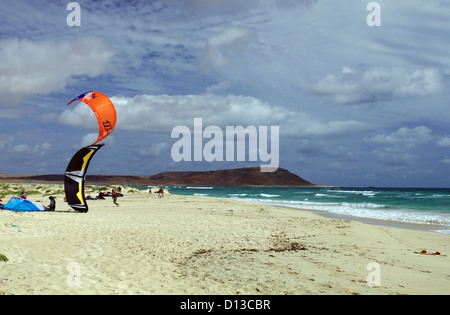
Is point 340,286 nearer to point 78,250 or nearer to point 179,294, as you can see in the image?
point 179,294

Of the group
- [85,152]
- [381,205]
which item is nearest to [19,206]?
[85,152]

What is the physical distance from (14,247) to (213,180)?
170907 mm

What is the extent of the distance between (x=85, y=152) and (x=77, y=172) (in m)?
1.05

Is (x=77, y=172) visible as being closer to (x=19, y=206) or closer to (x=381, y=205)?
(x=19, y=206)

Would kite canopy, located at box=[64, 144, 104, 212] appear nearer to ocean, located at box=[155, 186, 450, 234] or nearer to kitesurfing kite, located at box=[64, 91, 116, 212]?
kitesurfing kite, located at box=[64, 91, 116, 212]

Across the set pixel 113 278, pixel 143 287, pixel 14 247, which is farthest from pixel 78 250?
pixel 143 287

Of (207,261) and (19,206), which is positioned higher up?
(19,206)

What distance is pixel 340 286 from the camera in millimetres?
5973

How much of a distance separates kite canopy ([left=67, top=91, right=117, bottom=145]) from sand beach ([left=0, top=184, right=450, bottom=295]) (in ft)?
12.3

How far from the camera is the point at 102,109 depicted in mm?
13781

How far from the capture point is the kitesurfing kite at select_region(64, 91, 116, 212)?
45.1 ft

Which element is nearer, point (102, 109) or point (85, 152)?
point (102, 109)

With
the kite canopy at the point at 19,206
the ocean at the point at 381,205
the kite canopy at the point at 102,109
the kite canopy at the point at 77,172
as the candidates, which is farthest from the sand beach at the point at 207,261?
the ocean at the point at 381,205

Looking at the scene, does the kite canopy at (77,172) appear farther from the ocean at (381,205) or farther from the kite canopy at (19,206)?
the ocean at (381,205)
